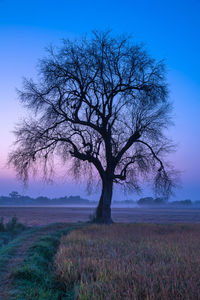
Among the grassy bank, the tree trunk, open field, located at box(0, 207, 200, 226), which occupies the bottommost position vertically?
the grassy bank

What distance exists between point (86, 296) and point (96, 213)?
18.6m

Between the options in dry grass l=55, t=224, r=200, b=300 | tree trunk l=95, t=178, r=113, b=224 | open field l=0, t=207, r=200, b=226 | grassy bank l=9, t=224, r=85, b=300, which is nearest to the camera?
dry grass l=55, t=224, r=200, b=300

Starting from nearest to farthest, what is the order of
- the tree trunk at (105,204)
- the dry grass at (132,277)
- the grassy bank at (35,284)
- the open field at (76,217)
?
the dry grass at (132,277) → the grassy bank at (35,284) → the tree trunk at (105,204) → the open field at (76,217)

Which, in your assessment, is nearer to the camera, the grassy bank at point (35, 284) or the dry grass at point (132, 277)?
the dry grass at point (132, 277)

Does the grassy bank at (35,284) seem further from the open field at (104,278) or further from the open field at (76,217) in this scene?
the open field at (76,217)

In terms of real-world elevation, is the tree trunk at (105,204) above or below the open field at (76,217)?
above

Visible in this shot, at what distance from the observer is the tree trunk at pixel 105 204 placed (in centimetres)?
2259

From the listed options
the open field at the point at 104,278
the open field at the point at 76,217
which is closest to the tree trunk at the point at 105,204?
the open field at the point at 76,217

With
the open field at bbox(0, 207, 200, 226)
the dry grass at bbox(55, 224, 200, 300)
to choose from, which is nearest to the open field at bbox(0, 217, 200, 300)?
the dry grass at bbox(55, 224, 200, 300)

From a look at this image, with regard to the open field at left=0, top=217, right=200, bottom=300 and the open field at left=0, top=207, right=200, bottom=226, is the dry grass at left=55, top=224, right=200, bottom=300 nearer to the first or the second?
the open field at left=0, top=217, right=200, bottom=300

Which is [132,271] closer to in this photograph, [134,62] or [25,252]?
[25,252]

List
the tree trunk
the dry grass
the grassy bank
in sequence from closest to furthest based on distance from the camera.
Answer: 1. the dry grass
2. the grassy bank
3. the tree trunk

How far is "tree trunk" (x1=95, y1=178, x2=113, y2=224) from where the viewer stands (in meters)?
22.6

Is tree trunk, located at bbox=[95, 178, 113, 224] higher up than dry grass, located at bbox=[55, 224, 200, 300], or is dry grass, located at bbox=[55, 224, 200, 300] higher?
tree trunk, located at bbox=[95, 178, 113, 224]
